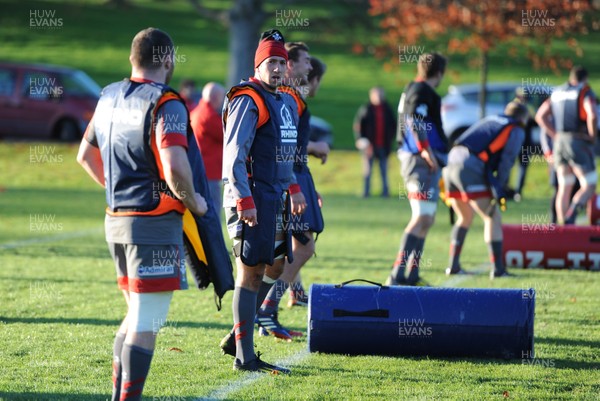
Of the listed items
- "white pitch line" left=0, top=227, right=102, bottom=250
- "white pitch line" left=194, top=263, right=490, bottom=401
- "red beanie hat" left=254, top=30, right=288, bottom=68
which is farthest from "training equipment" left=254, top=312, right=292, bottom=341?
"white pitch line" left=0, top=227, right=102, bottom=250

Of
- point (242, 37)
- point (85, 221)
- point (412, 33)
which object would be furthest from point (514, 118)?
point (242, 37)

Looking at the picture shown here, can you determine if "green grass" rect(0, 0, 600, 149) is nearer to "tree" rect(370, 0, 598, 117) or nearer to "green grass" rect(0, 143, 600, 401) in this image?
"tree" rect(370, 0, 598, 117)

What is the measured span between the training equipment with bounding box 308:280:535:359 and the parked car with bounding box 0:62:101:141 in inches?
804

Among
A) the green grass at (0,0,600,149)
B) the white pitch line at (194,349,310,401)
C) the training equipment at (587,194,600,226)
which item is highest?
the green grass at (0,0,600,149)

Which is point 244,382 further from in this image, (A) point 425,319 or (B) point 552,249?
(B) point 552,249

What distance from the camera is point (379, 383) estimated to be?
6.50 meters

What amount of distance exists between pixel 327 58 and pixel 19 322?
146 feet

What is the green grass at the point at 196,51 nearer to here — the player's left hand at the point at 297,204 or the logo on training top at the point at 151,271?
the player's left hand at the point at 297,204

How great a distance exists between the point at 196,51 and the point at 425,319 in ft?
147

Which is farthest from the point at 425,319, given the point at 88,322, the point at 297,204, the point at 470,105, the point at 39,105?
the point at 470,105

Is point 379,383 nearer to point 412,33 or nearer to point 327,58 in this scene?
point 412,33

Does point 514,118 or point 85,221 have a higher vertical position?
point 514,118

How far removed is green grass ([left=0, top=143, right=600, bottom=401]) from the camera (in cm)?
630

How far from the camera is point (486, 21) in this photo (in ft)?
80.9
